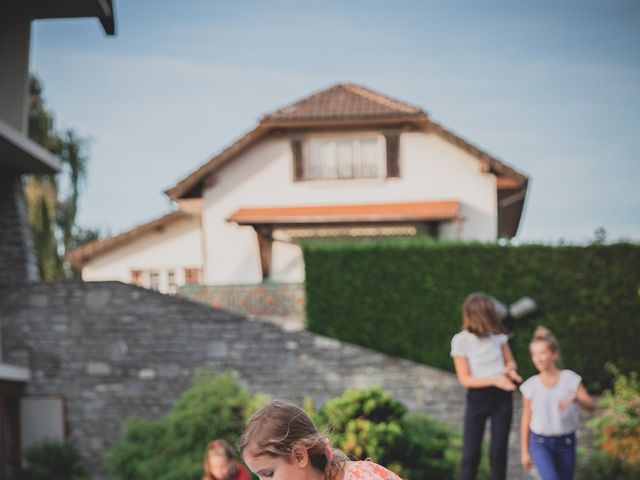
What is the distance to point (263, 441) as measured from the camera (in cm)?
411

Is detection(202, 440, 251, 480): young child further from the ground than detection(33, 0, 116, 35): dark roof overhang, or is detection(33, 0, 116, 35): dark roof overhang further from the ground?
detection(33, 0, 116, 35): dark roof overhang

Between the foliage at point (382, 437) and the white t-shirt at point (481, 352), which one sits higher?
the white t-shirt at point (481, 352)

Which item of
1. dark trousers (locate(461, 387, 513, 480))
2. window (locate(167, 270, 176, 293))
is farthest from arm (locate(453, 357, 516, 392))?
window (locate(167, 270, 176, 293))

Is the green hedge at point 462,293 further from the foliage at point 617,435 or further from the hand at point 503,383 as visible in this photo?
the hand at point 503,383

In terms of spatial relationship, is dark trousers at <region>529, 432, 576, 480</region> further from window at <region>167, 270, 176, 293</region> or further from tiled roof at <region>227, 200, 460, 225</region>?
window at <region>167, 270, 176, 293</region>

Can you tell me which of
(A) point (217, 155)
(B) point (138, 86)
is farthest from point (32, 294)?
(B) point (138, 86)

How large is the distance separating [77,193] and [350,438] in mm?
15893

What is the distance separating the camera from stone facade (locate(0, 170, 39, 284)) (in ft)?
55.5

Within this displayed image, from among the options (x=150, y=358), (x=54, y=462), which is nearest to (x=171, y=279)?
(x=150, y=358)

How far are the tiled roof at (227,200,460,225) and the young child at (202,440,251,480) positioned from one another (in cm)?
1306

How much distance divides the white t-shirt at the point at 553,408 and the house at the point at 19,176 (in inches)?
354

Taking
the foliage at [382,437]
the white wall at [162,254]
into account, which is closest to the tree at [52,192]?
the white wall at [162,254]

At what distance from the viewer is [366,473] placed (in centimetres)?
420

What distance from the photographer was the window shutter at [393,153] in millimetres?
23688
